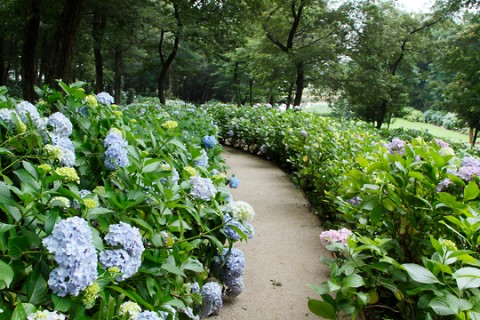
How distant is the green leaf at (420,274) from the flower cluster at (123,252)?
97 cm

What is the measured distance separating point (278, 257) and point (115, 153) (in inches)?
88.3

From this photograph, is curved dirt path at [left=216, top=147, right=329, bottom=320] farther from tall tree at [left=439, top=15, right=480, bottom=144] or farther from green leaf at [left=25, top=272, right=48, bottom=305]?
tall tree at [left=439, top=15, right=480, bottom=144]

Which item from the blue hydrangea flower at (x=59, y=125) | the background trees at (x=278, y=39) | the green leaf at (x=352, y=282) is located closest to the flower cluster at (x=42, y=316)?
the blue hydrangea flower at (x=59, y=125)

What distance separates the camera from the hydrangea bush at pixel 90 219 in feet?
3.40

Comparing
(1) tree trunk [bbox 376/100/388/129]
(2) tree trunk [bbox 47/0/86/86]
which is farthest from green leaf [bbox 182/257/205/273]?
(1) tree trunk [bbox 376/100/388/129]

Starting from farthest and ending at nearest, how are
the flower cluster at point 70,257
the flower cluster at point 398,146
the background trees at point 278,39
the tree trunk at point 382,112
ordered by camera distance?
the tree trunk at point 382,112 < the background trees at point 278,39 < the flower cluster at point 398,146 < the flower cluster at point 70,257

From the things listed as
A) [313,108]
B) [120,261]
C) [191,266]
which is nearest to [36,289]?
[120,261]

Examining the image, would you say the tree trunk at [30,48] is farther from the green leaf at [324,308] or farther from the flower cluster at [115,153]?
the green leaf at [324,308]

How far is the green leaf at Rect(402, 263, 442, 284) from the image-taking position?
147 centimetres

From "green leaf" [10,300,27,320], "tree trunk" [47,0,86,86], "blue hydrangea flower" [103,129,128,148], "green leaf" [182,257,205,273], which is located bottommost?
"green leaf" [182,257,205,273]

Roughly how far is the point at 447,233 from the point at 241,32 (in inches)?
479

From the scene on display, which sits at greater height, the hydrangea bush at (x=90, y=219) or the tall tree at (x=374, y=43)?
the tall tree at (x=374, y=43)

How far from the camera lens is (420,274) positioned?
58.9 inches

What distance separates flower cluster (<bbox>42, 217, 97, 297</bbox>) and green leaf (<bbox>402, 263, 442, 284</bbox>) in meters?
1.11
